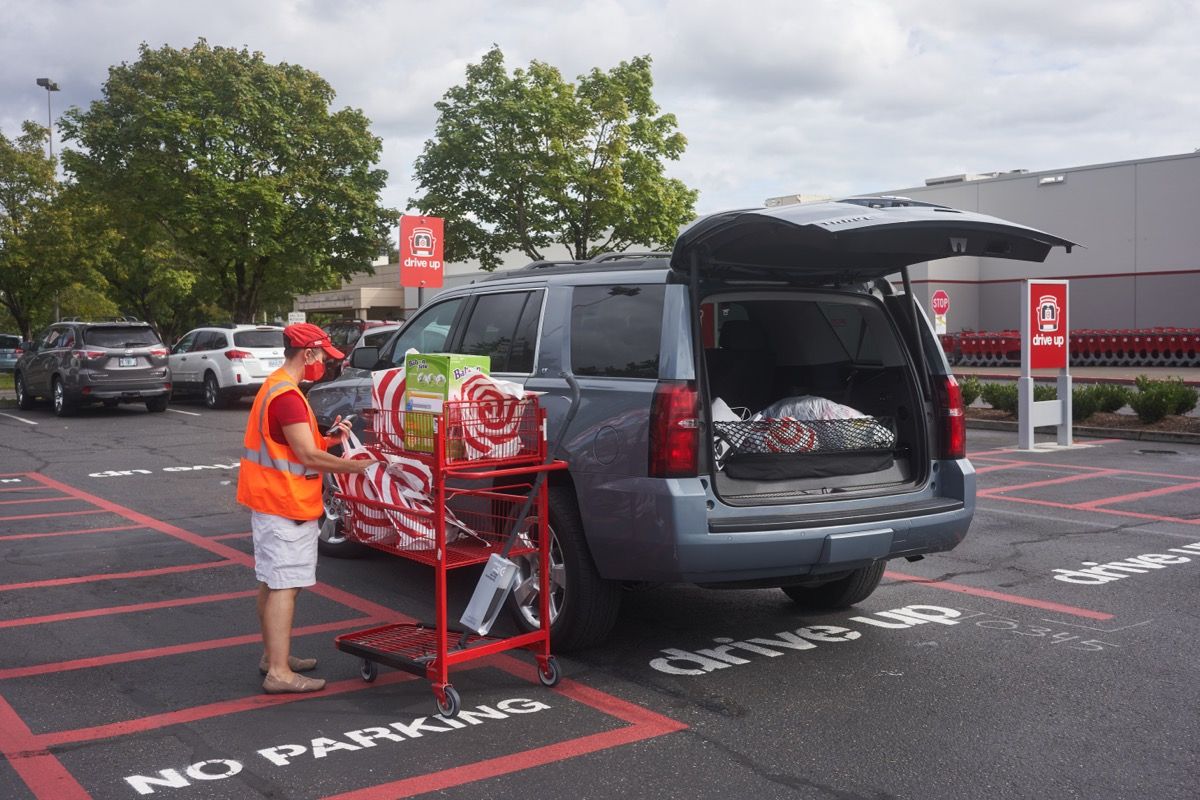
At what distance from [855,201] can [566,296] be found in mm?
1566

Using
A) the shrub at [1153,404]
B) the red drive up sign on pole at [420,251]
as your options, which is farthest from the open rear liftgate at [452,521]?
the red drive up sign on pole at [420,251]

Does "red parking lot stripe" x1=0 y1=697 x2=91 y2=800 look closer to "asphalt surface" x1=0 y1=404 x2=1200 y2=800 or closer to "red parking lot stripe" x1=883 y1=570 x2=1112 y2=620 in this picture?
"asphalt surface" x1=0 y1=404 x2=1200 y2=800

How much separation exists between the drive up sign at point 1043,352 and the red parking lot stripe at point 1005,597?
Result: 811cm

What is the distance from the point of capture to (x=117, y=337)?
21156 millimetres

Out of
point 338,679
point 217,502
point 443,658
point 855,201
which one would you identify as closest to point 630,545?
point 443,658

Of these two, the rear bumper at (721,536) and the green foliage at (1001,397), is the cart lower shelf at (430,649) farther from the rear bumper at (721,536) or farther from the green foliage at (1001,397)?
the green foliage at (1001,397)

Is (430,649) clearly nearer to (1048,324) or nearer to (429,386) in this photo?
(429,386)

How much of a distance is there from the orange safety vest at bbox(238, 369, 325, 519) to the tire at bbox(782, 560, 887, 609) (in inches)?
117

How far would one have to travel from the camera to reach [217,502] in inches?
436

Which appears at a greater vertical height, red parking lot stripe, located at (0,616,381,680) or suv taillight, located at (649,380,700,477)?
suv taillight, located at (649,380,700,477)

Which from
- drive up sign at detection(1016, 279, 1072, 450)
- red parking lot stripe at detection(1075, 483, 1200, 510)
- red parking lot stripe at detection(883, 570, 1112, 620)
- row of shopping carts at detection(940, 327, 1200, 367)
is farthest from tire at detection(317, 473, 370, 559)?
row of shopping carts at detection(940, 327, 1200, 367)

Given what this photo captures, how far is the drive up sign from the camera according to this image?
15.1m

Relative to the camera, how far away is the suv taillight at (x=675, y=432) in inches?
205

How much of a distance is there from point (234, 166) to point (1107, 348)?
26416 millimetres
